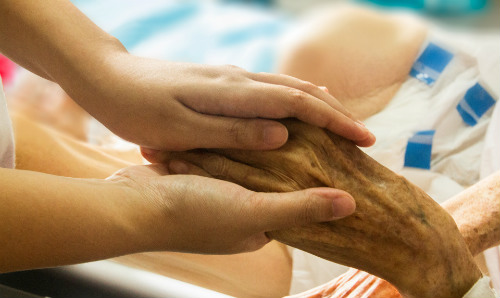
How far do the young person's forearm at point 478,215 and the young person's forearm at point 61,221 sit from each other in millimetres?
454

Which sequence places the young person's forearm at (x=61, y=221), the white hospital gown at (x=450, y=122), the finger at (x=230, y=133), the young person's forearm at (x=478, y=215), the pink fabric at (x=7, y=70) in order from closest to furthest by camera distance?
the young person's forearm at (x=61, y=221) → the finger at (x=230, y=133) → the young person's forearm at (x=478, y=215) → the white hospital gown at (x=450, y=122) → the pink fabric at (x=7, y=70)

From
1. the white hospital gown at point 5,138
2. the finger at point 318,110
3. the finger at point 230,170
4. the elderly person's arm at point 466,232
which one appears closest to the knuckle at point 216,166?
the finger at point 230,170

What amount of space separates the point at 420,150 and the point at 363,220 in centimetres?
32

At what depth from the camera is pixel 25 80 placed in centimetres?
104

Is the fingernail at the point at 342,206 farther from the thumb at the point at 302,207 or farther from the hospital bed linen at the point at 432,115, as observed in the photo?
the hospital bed linen at the point at 432,115

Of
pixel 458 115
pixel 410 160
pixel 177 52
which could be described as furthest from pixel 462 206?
pixel 177 52

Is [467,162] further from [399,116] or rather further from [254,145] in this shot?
[254,145]

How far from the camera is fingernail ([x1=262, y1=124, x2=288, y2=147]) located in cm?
61

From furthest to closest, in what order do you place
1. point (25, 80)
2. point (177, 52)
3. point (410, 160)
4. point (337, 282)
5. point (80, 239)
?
point (177, 52)
point (25, 80)
point (410, 160)
point (337, 282)
point (80, 239)

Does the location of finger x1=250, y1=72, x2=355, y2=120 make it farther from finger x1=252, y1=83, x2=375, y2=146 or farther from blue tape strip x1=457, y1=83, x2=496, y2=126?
blue tape strip x1=457, y1=83, x2=496, y2=126

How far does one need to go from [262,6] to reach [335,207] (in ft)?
0.96

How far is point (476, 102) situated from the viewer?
93cm

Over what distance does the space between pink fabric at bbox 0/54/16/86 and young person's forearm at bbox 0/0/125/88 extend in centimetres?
37

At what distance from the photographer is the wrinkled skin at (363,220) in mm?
630
